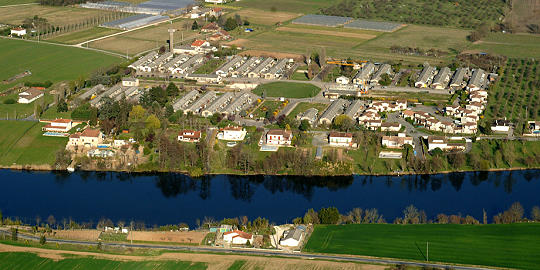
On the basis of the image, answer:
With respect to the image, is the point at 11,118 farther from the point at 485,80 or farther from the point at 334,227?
the point at 485,80

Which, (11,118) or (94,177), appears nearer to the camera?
(94,177)

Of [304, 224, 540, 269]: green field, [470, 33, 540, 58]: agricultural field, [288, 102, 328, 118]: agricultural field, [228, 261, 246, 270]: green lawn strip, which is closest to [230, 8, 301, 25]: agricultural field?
[470, 33, 540, 58]: agricultural field

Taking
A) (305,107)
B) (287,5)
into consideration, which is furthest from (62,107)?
(287,5)

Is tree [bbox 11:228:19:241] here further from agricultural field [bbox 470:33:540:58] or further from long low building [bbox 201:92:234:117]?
agricultural field [bbox 470:33:540:58]

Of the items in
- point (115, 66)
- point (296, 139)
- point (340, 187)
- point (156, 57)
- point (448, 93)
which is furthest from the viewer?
point (156, 57)

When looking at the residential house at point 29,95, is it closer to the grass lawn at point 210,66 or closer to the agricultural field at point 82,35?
the grass lawn at point 210,66

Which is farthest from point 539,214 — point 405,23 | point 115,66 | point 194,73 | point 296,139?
point 405,23
